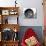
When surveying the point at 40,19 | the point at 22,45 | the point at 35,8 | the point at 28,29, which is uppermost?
the point at 35,8

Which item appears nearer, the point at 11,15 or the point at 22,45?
the point at 22,45

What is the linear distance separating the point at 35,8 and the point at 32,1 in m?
0.24

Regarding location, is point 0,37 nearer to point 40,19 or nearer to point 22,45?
point 22,45

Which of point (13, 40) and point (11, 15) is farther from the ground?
point (11, 15)

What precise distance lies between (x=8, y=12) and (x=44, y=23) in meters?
1.15

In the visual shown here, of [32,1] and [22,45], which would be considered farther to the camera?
[32,1]

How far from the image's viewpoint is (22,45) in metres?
4.53

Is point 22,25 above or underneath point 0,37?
above

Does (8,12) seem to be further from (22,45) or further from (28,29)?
(22,45)

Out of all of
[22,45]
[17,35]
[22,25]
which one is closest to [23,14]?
[22,25]

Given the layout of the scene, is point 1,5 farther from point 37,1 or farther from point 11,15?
point 37,1

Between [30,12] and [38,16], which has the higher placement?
[30,12]

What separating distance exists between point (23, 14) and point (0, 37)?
996 millimetres

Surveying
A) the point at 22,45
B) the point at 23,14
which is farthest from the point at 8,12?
the point at 22,45
